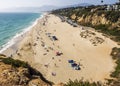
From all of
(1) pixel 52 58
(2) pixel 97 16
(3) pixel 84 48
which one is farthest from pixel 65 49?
(2) pixel 97 16

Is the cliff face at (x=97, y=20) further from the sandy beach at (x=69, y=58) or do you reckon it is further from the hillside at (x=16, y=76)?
the hillside at (x=16, y=76)

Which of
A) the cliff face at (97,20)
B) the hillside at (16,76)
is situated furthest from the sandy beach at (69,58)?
the cliff face at (97,20)

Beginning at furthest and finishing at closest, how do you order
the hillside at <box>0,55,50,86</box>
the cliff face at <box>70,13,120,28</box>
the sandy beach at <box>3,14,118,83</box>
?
1. the cliff face at <box>70,13,120,28</box>
2. the sandy beach at <box>3,14,118,83</box>
3. the hillside at <box>0,55,50,86</box>

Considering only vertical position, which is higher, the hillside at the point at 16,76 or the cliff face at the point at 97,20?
the hillside at the point at 16,76

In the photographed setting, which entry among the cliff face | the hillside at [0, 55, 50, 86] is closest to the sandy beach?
the hillside at [0, 55, 50, 86]

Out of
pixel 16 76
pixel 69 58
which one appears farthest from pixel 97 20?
pixel 16 76

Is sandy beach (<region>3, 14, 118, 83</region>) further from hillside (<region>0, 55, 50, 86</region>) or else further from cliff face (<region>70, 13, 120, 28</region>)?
cliff face (<region>70, 13, 120, 28</region>)

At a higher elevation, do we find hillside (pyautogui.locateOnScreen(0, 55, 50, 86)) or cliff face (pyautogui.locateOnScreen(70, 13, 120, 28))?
hillside (pyautogui.locateOnScreen(0, 55, 50, 86))

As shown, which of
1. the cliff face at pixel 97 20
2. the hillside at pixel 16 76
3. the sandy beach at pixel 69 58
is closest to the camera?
the hillside at pixel 16 76

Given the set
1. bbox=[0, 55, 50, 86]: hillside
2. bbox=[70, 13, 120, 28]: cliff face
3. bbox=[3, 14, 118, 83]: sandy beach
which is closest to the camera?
bbox=[0, 55, 50, 86]: hillside

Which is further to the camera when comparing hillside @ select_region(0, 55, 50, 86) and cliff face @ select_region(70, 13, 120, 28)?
cliff face @ select_region(70, 13, 120, 28)

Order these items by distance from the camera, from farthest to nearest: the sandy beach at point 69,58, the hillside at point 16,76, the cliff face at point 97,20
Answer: the cliff face at point 97,20 → the sandy beach at point 69,58 → the hillside at point 16,76
